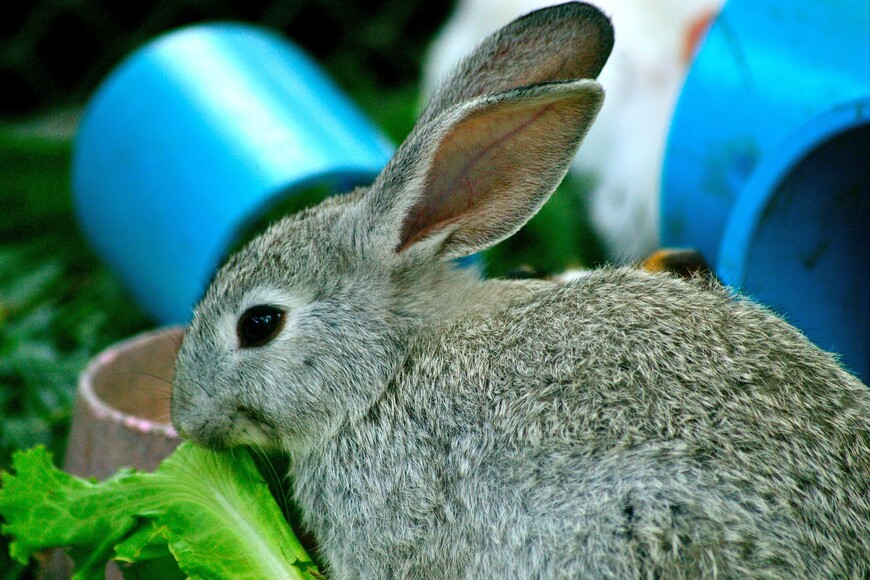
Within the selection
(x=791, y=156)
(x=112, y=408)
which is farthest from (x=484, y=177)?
(x=112, y=408)

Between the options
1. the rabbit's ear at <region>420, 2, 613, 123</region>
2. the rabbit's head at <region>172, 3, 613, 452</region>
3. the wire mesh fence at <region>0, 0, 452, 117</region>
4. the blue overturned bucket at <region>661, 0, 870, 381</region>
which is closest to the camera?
the rabbit's head at <region>172, 3, 613, 452</region>

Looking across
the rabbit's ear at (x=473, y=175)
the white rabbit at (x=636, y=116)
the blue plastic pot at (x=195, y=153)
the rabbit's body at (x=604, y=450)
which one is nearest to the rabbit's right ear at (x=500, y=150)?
the rabbit's ear at (x=473, y=175)

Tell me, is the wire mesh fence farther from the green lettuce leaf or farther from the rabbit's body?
the rabbit's body

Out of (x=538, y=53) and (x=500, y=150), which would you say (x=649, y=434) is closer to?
(x=500, y=150)

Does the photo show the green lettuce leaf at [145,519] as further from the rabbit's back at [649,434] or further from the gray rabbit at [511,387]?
the rabbit's back at [649,434]

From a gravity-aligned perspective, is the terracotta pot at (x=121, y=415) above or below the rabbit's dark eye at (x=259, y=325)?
below

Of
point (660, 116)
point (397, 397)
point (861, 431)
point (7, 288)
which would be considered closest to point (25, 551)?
point (397, 397)

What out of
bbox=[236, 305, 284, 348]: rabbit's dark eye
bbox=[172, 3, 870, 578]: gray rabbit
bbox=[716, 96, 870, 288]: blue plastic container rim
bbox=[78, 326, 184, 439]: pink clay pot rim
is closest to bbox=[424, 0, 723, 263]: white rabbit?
bbox=[716, 96, 870, 288]: blue plastic container rim
